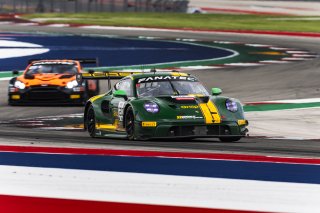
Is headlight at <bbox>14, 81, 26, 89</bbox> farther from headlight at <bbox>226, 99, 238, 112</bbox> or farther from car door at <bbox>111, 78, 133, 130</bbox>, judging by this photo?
headlight at <bbox>226, 99, 238, 112</bbox>

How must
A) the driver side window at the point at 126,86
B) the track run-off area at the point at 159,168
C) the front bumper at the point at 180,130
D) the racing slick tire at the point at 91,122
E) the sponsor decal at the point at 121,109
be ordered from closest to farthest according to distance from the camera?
1. the track run-off area at the point at 159,168
2. the front bumper at the point at 180,130
3. the sponsor decal at the point at 121,109
4. the driver side window at the point at 126,86
5. the racing slick tire at the point at 91,122

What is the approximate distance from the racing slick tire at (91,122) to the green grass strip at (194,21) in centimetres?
3446

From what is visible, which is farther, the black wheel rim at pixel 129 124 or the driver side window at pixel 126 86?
the driver side window at pixel 126 86

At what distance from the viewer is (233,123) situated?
14008 millimetres

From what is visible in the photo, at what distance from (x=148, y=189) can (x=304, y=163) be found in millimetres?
2655

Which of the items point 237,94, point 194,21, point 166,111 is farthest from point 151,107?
point 194,21

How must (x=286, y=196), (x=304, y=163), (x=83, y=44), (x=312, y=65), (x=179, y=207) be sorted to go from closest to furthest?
(x=179, y=207) → (x=286, y=196) → (x=304, y=163) → (x=312, y=65) → (x=83, y=44)

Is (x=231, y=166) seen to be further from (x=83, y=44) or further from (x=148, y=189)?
(x=83, y=44)

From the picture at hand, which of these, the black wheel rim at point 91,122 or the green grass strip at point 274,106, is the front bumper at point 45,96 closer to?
the green grass strip at point 274,106

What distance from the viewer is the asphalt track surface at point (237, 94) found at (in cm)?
1312

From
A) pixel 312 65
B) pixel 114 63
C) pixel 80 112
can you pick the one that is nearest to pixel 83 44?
pixel 114 63

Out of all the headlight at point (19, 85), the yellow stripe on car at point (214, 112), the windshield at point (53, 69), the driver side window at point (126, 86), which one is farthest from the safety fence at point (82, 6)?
the yellow stripe on car at point (214, 112)

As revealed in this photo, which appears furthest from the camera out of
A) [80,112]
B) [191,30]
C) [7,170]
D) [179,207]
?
[191,30]

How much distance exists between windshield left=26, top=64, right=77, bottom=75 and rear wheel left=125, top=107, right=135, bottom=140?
814 centimetres
